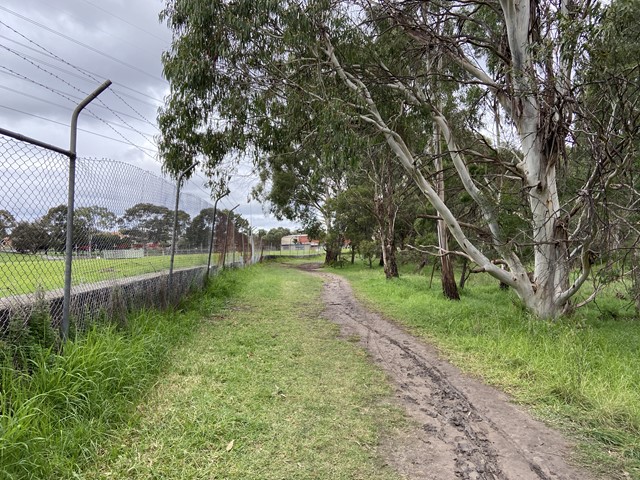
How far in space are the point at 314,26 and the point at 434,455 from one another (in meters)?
7.34

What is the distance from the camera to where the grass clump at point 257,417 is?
2.57 m

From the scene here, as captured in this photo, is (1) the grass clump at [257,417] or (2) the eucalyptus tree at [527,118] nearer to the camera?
(1) the grass clump at [257,417]

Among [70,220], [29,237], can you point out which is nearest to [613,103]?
[70,220]

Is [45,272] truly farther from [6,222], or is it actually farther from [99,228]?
[99,228]

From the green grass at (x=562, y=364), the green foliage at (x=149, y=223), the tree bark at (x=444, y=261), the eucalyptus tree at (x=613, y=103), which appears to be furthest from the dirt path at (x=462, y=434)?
the tree bark at (x=444, y=261)

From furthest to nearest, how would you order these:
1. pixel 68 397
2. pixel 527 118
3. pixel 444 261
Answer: pixel 444 261, pixel 527 118, pixel 68 397

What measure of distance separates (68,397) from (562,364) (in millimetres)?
4681

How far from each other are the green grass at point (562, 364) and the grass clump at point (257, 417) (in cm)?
138

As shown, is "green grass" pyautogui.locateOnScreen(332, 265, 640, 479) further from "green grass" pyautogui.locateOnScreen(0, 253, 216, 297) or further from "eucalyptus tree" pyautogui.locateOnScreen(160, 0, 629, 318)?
"green grass" pyautogui.locateOnScreen(0, 253, 216, 297)

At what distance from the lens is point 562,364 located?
14.6 ft

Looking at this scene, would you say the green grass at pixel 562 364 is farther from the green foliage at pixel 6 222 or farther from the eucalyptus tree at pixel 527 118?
the green foliage at pixel 6 222

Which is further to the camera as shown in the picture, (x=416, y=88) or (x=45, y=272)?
(x=416, y=88)

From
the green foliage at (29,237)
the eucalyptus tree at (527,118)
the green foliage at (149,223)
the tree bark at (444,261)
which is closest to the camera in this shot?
the green foliage at (29,237)

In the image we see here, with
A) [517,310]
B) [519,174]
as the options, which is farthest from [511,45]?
[517,310]
